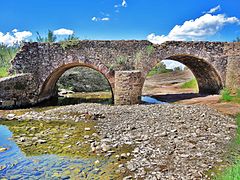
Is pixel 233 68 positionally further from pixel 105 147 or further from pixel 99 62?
pixel 105 147

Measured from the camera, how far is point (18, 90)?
14.6 metres

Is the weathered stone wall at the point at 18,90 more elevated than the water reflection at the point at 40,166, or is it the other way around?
the weathered stone wall at the point at 18,90

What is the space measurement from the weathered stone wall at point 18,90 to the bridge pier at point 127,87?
5.07 m

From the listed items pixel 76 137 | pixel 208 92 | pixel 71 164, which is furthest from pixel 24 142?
pixel 208 92

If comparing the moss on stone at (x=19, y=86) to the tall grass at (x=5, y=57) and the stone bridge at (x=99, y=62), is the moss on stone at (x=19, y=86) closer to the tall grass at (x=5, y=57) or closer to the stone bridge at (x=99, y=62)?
the stone bridge at (x=99, y=62)

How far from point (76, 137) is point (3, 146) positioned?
2.20 meters

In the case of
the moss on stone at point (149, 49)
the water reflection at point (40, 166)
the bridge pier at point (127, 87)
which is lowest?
the water reflection at point (40, 166)

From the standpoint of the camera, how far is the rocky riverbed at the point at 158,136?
585 centimetres

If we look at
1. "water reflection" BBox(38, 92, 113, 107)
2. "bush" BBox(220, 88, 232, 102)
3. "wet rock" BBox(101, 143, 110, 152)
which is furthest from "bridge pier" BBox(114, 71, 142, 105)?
"wet rock" BBox(101, 143, 110, 152)

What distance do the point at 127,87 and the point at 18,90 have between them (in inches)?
241

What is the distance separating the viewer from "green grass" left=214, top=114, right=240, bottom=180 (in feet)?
13.9

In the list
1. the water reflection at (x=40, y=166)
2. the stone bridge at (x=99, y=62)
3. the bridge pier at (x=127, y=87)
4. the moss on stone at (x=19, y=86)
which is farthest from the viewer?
the moss on stone at (x=19, y=86)

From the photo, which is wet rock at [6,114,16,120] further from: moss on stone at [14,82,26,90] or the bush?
the bush

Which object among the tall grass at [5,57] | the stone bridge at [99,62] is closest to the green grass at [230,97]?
the stone bridge at [99,62]
